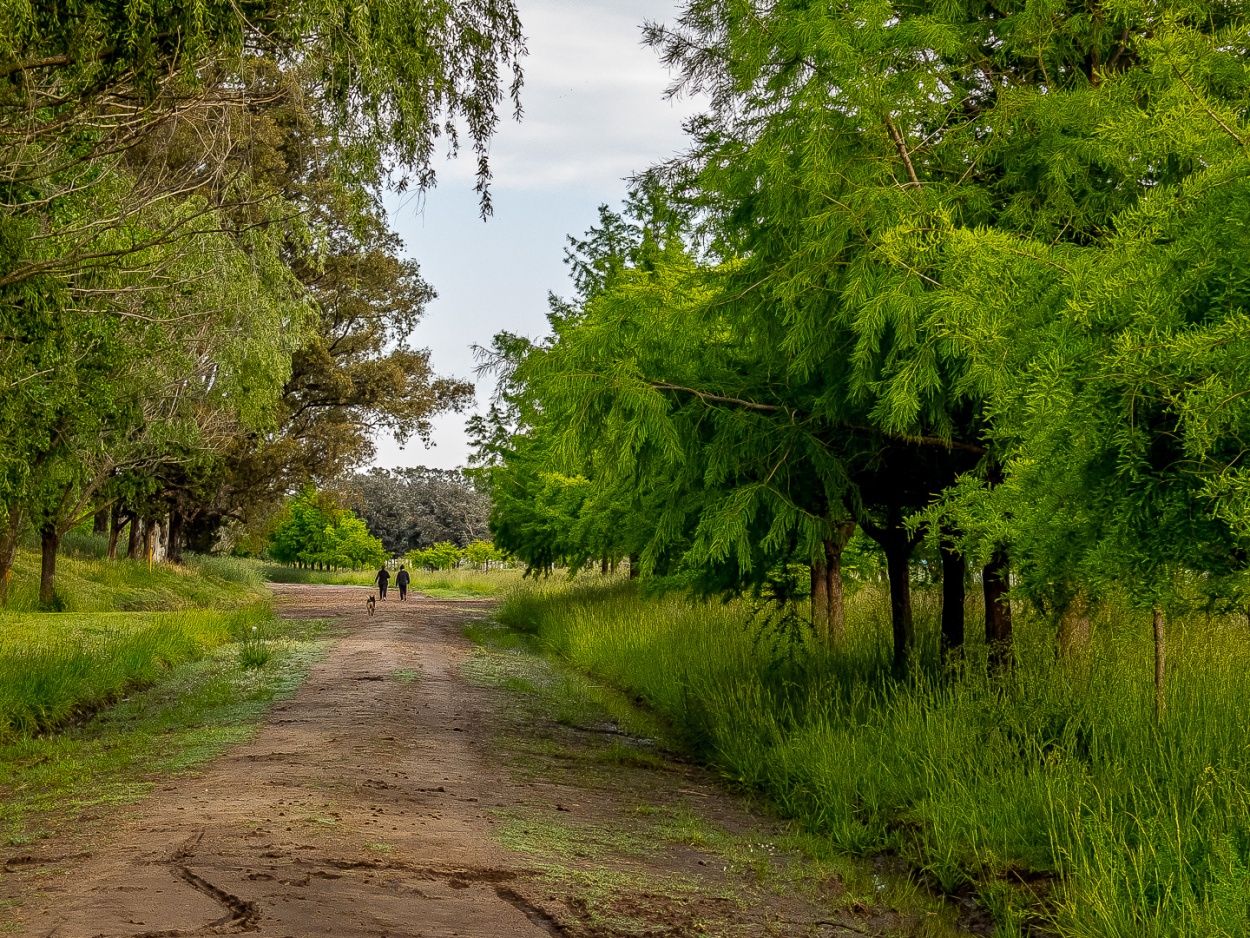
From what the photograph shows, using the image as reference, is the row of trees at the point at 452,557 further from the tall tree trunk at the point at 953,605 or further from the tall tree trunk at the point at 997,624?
the tall tree trunk at the point at 997,624

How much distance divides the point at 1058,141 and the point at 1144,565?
4.27m

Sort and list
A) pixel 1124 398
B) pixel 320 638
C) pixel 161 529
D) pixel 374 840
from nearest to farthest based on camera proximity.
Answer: pixel 1124 398 → pixel 374 840 → pixel 320 638 → pixel 161 529

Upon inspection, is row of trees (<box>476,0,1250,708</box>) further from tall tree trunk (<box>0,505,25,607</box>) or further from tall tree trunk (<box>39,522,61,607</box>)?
tall tree trunk (<box>39,522,61,607</box>)

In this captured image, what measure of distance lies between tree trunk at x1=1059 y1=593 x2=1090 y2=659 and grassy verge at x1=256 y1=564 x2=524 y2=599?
1723 inches

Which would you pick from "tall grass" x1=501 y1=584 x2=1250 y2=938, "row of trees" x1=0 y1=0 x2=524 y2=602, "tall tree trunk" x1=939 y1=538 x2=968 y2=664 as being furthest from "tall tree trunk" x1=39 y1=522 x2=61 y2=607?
"tall tree trunk" x1=939 y1=538 x2=968 y2=664

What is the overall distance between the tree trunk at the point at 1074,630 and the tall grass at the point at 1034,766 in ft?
0.52

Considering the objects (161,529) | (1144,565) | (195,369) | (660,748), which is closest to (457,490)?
(161,529)

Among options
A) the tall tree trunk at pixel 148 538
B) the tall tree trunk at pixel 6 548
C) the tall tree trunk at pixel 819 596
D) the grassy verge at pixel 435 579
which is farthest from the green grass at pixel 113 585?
the grassy verge at pixel 435 579

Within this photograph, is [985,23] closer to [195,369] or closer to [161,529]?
[195,369]

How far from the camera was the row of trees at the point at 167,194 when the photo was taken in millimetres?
7836

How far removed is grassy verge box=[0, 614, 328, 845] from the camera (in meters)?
7.87

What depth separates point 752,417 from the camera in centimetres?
919

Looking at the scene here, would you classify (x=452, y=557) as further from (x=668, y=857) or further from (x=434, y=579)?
(x=668, y=857)

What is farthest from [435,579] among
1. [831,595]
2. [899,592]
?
[899,592]
